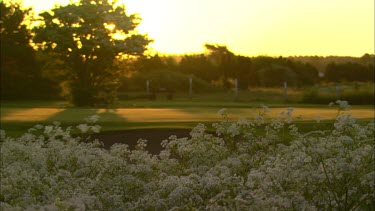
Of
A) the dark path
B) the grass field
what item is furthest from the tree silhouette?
the dark path

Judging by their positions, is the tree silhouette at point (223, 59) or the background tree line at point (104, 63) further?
the tree silhouette at point (223, 59)

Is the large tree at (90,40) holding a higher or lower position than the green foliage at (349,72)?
higher

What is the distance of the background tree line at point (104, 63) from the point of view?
43.3 m

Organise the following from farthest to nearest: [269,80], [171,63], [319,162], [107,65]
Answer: [171,63] → [269,80] → [107,65] → [319,162]

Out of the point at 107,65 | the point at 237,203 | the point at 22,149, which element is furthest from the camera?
the point at 107,65

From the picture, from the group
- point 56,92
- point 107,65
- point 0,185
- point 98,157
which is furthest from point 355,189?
point 56,92

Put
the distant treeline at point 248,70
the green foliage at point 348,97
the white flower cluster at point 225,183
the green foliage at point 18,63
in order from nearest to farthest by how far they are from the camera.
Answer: the white flower cluster at point 225,183
the green foliage at point 348,97
the green foliage at point 18,63
the distant treeline at point 248,70

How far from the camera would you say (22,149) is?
8.72 metres

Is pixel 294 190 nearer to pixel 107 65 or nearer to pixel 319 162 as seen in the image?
pixel 319 162

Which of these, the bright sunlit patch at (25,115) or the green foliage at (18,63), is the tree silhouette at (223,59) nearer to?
the green foliage at (18,63)

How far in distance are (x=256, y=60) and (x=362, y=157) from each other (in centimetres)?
5649

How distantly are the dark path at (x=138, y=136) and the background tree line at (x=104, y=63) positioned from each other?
80.6 feet

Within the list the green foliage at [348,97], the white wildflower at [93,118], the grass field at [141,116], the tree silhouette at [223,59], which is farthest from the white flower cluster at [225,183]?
the tree silhouette at [223,59]

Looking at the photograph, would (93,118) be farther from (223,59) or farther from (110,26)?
(223,59)
